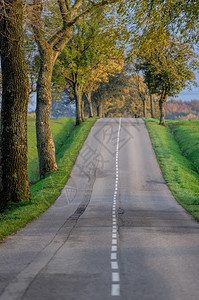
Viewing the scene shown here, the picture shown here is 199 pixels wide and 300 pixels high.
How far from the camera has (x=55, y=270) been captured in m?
8.12

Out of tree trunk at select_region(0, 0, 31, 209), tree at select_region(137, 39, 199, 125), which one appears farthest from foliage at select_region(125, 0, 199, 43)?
tree at select_region(137, 39, 199, 125)

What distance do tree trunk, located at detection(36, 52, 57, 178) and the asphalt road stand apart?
5400 mm

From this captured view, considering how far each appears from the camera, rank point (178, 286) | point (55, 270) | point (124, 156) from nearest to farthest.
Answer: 1. point (178, 286)
2. point (55, 270)
3. point (124, 156)

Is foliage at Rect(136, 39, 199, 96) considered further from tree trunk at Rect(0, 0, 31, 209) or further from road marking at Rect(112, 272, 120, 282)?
road marking at Rect(112, 272, 120, 282)

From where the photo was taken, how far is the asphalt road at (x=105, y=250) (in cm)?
684

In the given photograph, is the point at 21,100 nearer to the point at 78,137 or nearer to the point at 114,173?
the point at 114,173

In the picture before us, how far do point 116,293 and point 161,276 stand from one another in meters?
1.40

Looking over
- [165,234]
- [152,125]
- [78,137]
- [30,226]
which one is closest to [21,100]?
[30,226]

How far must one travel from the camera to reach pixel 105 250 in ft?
32.8

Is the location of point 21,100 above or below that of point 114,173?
above

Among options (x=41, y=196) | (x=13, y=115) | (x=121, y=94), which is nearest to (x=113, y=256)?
(x=13, y=115)

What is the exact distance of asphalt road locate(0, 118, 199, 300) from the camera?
6840 millimetres

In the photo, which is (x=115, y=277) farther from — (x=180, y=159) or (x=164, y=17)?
(x=180, y=159)

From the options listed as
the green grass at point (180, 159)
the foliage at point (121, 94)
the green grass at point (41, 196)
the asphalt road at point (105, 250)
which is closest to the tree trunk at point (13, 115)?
the green grass at point (41, 196)
